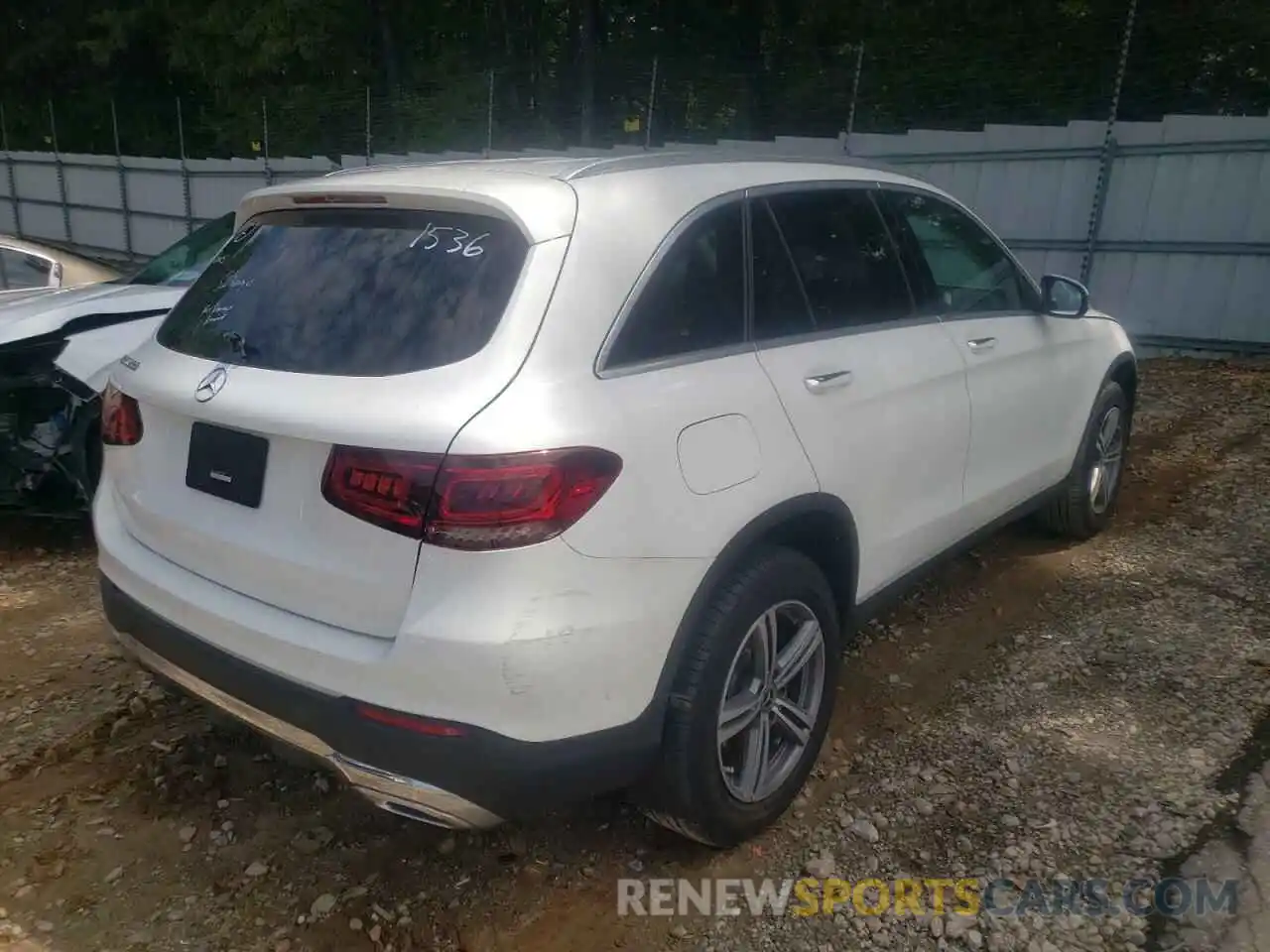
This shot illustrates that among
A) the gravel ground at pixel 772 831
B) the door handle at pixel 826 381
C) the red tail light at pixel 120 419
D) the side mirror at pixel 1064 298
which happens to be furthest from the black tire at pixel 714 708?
the side mirror at pixel 1064 298

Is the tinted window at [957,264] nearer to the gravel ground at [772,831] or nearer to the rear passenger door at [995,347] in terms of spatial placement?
the rear passenger door at [995,347]

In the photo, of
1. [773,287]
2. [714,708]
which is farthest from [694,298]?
[714,708]

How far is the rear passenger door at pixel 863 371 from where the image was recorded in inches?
103

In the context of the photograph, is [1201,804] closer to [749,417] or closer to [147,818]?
[749,417]

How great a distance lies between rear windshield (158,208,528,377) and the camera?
2098 millimetres

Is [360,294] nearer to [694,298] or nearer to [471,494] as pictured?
[471,494]

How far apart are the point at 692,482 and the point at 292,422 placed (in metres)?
0.88

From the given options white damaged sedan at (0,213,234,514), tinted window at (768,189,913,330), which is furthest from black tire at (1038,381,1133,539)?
white damaged sedan at (0,213,234,514)

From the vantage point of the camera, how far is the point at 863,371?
2818 millimetres

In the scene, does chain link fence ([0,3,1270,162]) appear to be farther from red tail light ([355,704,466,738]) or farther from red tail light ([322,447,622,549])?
red tail light ([355,704,466,738])

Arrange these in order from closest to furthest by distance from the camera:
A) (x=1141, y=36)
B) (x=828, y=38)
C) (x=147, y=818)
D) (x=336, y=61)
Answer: (x=147, y=818) < (x=1141, y=36) < (x=828, y=38) < (x=336, y=61)

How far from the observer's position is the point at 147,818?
109 inches

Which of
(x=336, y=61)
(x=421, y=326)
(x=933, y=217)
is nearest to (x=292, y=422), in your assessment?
(x=421, y=326)

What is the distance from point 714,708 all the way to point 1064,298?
284 centimetres
